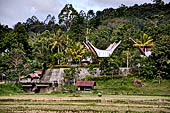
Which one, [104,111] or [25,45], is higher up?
[25,45]

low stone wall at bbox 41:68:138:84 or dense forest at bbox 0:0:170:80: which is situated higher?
dense forest at bbox 0:0:170:80

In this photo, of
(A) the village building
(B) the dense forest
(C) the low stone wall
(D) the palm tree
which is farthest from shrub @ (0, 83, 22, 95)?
(D) the palm tree

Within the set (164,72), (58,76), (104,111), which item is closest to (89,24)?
(58,76)

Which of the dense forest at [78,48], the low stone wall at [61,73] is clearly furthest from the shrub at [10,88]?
the low stone wall at [61,73]

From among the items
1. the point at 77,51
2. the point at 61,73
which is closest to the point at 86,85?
the point at 61,73

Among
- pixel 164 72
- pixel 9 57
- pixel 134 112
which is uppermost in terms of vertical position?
pixel 9 57

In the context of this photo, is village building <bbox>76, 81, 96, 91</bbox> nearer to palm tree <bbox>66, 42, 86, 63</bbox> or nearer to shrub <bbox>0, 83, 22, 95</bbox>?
shrub <bbox>0, 83, 22, 95</bbox>

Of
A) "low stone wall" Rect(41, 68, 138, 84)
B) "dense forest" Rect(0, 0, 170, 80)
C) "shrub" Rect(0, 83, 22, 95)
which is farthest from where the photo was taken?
"low stone wall" Rect(41, 68, 138, 84)

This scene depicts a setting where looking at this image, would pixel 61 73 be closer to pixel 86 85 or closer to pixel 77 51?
pixel 77 51

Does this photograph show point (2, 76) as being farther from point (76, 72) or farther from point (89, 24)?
point (89, 24)

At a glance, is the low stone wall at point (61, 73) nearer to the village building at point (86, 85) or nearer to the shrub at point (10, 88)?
the village building at point (86, 85)

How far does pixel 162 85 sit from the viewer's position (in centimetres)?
3656

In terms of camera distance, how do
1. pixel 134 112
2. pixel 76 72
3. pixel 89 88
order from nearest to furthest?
pixel 134 112, pixel 89 88, pixel 76 72

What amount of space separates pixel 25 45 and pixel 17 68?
613 inches
